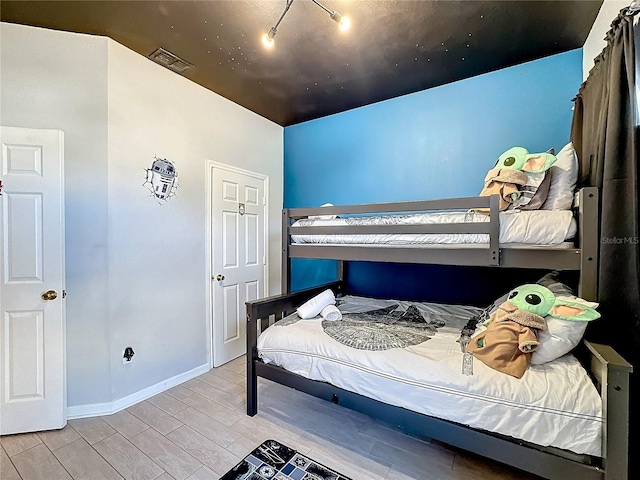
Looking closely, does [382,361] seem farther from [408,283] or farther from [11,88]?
[11,88]

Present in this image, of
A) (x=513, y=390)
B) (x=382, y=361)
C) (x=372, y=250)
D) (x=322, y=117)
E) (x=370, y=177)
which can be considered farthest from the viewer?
(x=322, y=117)

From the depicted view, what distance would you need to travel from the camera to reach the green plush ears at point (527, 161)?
1554 millimetres

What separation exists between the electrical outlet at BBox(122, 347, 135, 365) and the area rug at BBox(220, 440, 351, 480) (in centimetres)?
127

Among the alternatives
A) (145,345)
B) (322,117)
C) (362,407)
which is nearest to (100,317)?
(145,345)

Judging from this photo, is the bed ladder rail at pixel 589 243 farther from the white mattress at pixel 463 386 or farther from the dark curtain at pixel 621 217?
the white mattress at pixel 463 386

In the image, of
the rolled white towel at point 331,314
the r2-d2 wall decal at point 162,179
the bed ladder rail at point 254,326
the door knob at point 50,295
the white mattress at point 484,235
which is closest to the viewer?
the white mattress at point 484,235

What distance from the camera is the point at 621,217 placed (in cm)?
131

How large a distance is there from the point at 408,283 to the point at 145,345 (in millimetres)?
2546

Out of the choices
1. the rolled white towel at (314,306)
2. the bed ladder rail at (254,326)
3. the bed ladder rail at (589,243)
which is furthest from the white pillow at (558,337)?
the bed ladder rail at (254,326)

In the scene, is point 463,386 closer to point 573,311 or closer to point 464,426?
point 464,426

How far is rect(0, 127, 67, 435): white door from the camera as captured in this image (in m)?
1.84

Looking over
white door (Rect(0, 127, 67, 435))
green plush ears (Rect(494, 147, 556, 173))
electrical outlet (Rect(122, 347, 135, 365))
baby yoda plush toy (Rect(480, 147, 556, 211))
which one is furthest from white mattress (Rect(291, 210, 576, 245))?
white door (Rect(0, 127, 67, 435))

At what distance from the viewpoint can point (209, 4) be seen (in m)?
1.79

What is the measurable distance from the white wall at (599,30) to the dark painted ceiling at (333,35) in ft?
0.18
